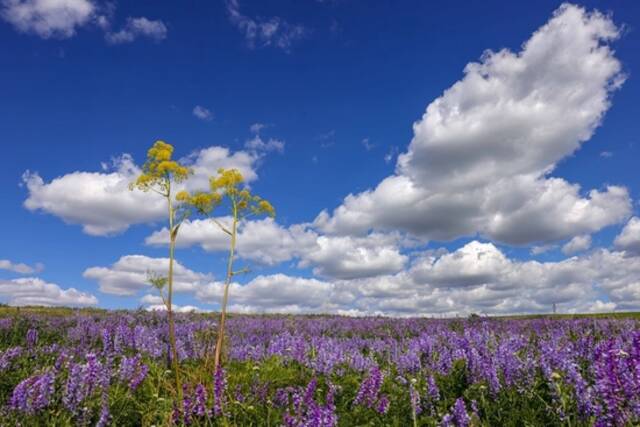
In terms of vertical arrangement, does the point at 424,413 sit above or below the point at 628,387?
below

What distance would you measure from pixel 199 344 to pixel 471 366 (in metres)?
5.80

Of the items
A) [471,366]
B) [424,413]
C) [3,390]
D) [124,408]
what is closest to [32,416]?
[124,408]

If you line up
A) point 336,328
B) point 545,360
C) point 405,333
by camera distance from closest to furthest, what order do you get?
point 545,360, point 405,333, point 336,328

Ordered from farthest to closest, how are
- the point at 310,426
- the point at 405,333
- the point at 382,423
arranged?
the point at 405,333
the point at 382,423
the point at 310,426

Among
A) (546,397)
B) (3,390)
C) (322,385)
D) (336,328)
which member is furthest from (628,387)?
(336,328)

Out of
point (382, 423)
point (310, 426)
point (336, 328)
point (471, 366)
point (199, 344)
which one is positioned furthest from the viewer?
point (336, 328)

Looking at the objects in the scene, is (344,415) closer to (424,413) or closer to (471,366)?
(424,413)

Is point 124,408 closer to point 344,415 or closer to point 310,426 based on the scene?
point 344,415

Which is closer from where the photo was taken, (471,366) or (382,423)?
(382,423)

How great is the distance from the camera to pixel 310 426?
13.3 ft

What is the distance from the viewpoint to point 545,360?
603cm

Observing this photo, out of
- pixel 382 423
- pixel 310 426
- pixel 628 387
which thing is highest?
pixel 628 387

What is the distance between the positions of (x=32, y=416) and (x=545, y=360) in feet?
20.1

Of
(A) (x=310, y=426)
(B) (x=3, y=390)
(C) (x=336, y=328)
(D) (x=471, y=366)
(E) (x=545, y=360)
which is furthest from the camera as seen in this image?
(C) (x=336, y=328)
